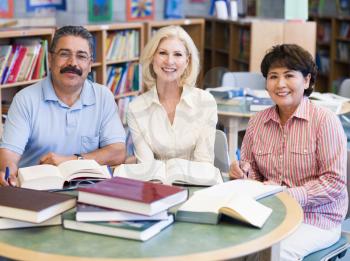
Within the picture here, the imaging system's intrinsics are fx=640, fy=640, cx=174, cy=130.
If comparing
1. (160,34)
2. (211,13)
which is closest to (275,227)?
(160,34)

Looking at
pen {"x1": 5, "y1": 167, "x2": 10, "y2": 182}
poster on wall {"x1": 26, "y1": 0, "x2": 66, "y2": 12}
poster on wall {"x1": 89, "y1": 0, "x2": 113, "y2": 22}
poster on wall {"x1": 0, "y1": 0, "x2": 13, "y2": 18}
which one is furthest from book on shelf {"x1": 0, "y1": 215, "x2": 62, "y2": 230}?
poster on wall {"x1": 89, "y1": 0, "x2": 113, "y2": 22}

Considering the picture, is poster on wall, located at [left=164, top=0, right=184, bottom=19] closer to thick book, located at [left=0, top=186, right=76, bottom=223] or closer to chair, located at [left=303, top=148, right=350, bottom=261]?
chair, located at [left=303, top=148, right=350, bottom=261]

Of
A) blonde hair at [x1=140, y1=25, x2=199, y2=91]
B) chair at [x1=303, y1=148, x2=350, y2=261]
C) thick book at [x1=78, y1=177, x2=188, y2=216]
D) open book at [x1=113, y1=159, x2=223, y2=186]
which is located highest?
blonde hair at [x1=140, y1=25, x2=199, y2=91]

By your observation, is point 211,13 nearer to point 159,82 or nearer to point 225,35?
point 225,35

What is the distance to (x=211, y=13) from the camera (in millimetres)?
8742

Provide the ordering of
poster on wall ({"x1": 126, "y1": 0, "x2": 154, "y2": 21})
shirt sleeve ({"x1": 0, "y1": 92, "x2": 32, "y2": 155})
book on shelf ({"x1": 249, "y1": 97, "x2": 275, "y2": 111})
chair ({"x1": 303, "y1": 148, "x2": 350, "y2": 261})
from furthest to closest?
poster on wall ({"x1": 126, "y1": 0, "x2": 154, "y2": 21}) → book on shelf ({"x1": 249, "y1": 97, "x2": 275, "y2": 111}) → shirt sleeve ({"x1": 0, "y1": 92, "x2": 32, "y2": 155}) → chair ({"x1": 303, "y1": 148, "x2": 350, "y2": 261})

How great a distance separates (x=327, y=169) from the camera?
242 cm

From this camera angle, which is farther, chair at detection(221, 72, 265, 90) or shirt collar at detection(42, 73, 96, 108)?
chair at detection(221, 72, 265, 90)

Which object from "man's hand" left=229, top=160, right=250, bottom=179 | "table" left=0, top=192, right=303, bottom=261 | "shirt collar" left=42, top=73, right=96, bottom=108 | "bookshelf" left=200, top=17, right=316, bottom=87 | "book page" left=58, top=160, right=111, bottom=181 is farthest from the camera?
"bookshelf" left=200, top=17, right=316, bottom=87

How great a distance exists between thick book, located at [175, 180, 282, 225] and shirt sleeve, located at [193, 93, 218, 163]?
75cm

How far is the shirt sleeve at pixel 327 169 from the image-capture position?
2391mm

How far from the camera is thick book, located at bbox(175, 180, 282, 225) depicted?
1875mm

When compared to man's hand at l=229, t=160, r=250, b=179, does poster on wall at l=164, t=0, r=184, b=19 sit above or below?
above

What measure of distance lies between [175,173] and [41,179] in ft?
1.58
